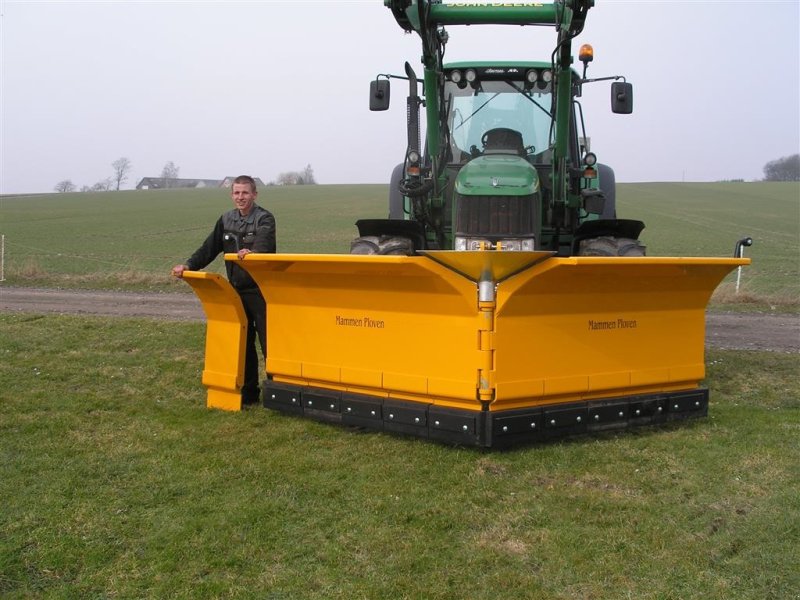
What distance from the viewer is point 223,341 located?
547 centimetres

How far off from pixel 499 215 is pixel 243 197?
2045 mm

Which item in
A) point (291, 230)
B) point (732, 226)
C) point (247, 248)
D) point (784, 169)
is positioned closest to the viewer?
point (247, 248)

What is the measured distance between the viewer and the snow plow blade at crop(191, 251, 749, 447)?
4336mm

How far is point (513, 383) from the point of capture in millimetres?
4371

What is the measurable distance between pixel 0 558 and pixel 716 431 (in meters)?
4.24

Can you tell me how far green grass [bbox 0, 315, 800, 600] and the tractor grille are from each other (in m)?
1.54

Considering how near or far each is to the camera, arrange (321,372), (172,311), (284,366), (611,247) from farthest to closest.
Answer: (172,311) < (611,247) < (284,366) < (321,372)

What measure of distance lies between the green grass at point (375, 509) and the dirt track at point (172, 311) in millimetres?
3531

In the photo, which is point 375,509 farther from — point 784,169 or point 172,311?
point 784,169

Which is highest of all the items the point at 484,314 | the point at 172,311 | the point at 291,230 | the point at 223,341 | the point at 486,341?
the point at 291,230

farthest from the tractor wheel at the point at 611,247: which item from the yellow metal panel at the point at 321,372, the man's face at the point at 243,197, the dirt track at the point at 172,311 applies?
the dirt track at the point at 172,311

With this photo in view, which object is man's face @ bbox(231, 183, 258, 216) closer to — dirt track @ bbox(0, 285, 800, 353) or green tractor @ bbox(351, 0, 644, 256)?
green tractor @ bbox(351, 0, 644, 256)

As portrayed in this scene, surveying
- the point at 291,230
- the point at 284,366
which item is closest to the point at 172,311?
the point at 284,366

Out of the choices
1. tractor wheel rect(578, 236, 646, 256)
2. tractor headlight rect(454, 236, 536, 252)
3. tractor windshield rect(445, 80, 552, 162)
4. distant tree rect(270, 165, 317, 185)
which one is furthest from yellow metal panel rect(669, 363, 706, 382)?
distant tree rect(270, 165, 317, 185)
